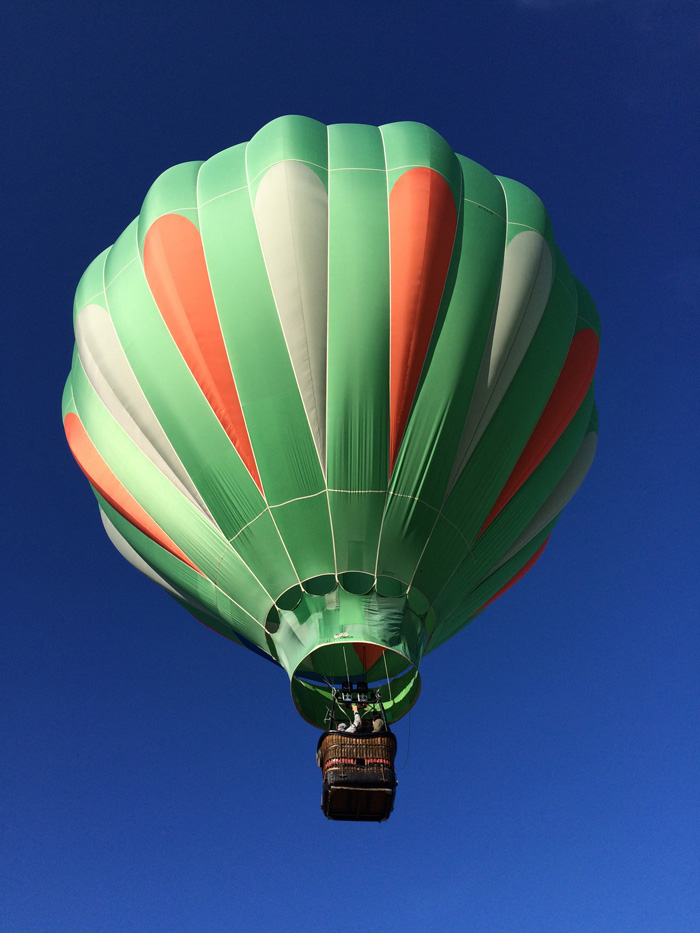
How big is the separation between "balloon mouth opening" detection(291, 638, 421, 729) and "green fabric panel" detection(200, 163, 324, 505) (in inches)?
61.3

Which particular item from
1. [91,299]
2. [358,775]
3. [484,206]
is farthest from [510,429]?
[91,299]

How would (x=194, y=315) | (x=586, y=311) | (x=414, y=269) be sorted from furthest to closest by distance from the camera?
(x=586, y=311) < (x=194, y=315) < (x=414, y=269)

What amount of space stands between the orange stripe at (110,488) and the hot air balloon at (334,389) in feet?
0.11

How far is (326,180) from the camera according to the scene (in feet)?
28.5

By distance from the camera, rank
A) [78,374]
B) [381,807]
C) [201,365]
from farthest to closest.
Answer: [78,374], [201,365], [381,807]

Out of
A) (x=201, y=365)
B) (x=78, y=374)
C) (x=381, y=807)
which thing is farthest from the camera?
(x=78, y=374)

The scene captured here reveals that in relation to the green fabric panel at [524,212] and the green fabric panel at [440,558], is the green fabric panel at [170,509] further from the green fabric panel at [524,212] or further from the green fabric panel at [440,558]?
the green fabric panel at [524,212]

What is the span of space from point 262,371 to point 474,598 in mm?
3151

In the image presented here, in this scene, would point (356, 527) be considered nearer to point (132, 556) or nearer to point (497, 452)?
point (497, 452)

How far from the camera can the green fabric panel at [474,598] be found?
29.3 feet

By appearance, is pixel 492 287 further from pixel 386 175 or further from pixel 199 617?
pixel 199 617

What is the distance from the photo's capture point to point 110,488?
9383 mm

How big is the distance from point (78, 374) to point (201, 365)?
2.08m

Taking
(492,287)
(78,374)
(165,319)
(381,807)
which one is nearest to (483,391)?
(492,287)
